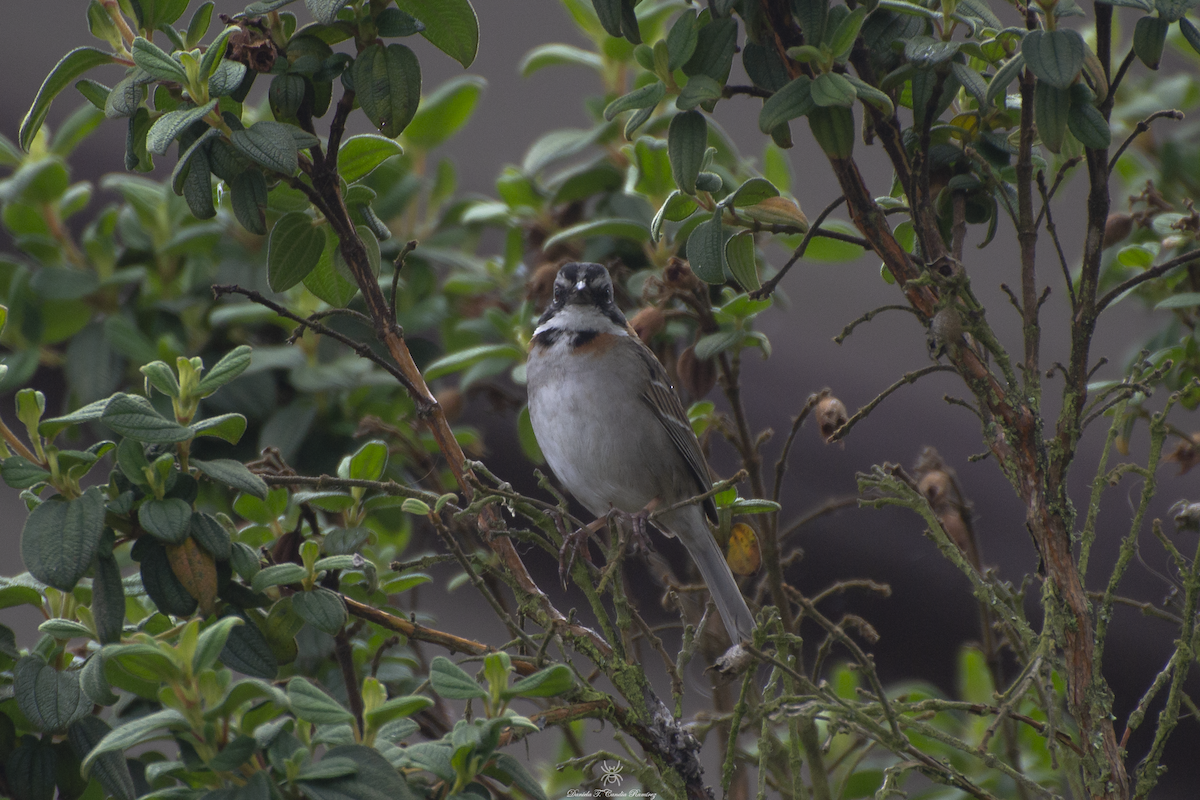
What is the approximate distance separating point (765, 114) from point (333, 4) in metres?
0.37

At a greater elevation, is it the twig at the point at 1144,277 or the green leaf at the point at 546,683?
the twig at the point at 1144,277

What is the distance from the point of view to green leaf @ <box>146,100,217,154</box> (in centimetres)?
85

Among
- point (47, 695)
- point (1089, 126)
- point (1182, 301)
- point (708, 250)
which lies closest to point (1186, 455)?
point (1182, 301)

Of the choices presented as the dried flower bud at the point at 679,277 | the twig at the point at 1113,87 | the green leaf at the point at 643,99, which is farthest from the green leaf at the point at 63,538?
the twig at the point at 1113,87

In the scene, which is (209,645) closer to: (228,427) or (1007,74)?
(228,427)

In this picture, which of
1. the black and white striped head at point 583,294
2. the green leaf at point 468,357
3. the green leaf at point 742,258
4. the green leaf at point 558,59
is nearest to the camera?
the green leaf at point 742,258

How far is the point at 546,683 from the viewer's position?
76 cm

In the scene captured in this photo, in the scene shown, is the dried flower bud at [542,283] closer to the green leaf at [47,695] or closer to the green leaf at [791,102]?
the green leaf at [791,102]

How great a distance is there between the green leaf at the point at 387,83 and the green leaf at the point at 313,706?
0.49 m

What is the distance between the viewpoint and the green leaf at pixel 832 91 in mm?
831

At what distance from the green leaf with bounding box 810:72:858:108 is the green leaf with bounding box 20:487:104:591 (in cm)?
66

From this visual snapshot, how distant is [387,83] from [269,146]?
13 centimetres

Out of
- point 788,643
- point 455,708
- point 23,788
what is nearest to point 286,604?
point 23,788

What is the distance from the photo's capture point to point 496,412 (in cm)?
197
